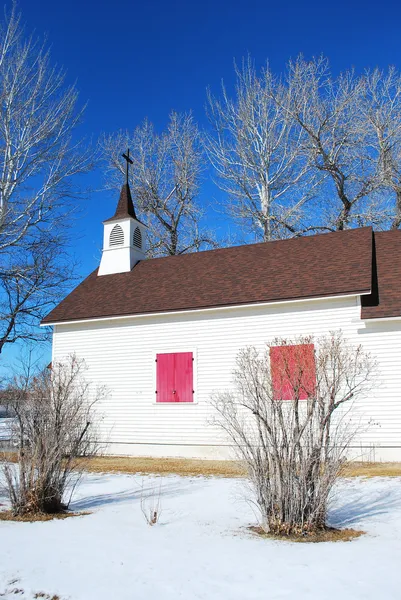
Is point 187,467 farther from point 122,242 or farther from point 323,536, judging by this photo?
point 122,242

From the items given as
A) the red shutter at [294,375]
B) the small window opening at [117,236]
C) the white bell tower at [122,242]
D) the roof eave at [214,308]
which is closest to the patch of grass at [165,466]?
the roof eave at [214,308]

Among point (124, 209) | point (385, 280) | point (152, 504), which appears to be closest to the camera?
point (152, 504)

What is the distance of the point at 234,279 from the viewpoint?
1410 cm

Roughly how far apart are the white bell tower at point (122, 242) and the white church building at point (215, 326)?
69.6 inches

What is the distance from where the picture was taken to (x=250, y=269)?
14469 millimetres

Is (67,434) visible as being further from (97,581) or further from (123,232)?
(123,232)

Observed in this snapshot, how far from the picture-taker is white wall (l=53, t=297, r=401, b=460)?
11242 mm

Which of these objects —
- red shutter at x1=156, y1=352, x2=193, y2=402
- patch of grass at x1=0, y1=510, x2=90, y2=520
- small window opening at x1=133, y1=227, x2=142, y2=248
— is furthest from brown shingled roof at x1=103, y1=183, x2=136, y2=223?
patch of grass at x1=0, y1=510, x2=90, y2=520

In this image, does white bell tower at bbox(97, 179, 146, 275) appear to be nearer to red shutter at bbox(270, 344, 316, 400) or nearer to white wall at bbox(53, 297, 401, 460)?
white wall at bbox(53, 297, 401, 460)

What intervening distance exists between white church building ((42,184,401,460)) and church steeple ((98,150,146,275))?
178 centimetres

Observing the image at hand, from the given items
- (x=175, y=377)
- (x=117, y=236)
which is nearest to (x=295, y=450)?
(x=175, y=377)

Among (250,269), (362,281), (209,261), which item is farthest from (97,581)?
(209,261)

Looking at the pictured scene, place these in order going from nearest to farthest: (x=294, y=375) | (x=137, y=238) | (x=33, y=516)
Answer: (x=294, y=375)
(x=33, y=516)
(x=137, y=238)

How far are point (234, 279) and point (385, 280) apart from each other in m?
3.87
